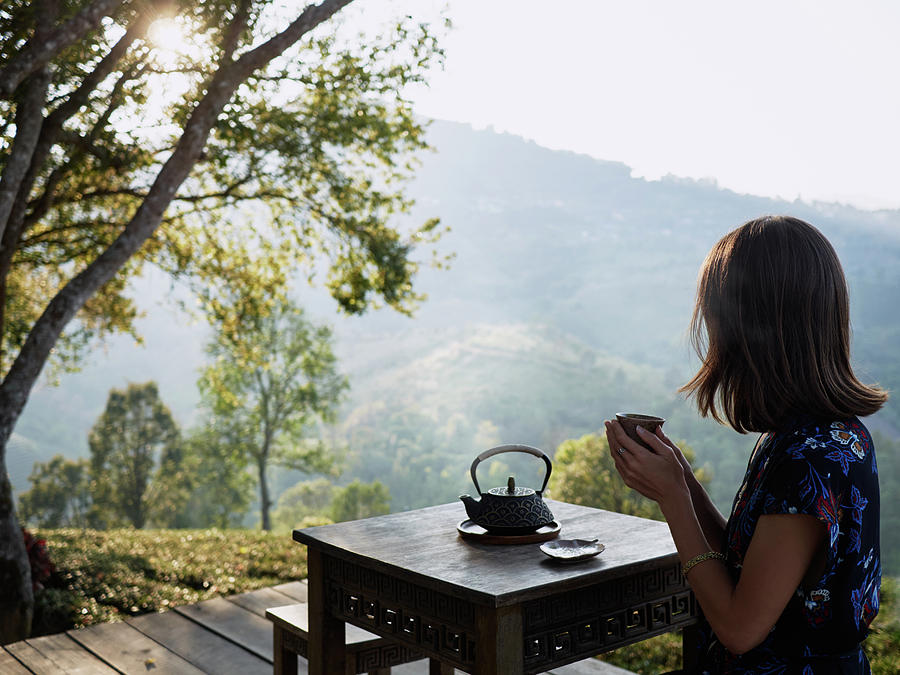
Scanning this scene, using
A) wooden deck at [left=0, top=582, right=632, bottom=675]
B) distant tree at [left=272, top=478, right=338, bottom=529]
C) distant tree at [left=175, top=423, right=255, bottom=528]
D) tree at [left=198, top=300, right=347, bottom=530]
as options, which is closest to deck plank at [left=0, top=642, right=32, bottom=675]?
wooden deck at [left=0, top=582, right=632, bottom=675]

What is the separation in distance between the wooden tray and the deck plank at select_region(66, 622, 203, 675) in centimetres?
174

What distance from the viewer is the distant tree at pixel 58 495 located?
71.5ft

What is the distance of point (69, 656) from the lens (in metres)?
3.29

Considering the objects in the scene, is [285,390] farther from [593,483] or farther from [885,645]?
[885,645]

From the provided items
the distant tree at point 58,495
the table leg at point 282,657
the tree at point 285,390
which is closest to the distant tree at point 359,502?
the tree at point 285,390

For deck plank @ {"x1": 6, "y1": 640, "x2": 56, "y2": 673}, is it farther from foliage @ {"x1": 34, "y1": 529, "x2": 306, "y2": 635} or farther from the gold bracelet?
the gold bracelet

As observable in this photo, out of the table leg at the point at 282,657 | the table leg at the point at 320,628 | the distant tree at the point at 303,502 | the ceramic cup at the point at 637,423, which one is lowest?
the distant tree at the point at 303,502

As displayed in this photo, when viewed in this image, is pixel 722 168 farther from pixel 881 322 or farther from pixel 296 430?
pixel 296 430

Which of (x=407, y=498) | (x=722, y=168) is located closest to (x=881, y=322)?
(x=722, y=168)

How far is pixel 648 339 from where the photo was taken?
116 feet

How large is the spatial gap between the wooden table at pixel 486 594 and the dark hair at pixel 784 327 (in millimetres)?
550

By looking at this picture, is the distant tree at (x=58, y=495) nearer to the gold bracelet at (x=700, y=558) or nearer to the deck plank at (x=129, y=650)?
the deck plank at (x=129, y=650)

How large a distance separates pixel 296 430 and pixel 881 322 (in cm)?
1699

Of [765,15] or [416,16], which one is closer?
[416,16]
